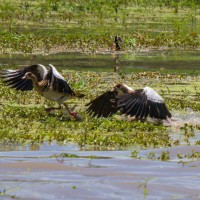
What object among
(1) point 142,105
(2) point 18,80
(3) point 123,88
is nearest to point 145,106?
(1) point 142,105

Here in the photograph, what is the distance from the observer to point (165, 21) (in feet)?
83.3

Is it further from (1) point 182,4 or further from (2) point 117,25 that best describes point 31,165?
(1) point 182,4

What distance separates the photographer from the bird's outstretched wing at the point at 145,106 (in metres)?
9.77

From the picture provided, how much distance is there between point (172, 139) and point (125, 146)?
79 cm

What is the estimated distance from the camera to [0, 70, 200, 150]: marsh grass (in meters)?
8.69

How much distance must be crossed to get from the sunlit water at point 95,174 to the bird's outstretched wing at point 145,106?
338 millimetres

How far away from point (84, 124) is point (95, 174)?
264 centimetres

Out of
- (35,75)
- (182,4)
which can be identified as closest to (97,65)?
(35,75)

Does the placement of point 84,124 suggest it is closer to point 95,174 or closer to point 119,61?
point 95,174

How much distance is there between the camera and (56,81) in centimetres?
998

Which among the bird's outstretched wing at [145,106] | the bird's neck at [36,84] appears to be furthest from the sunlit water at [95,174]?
the bird's neck at [36,84]

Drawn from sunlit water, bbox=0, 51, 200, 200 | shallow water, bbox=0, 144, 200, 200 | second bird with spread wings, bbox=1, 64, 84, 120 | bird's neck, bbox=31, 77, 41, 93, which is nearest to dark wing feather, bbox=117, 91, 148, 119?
sunlit water, bbox=0, 51, 200, 200

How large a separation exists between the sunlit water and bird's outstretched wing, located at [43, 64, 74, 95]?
1584 millimetres

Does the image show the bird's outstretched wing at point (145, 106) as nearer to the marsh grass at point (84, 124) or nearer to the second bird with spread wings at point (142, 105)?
the second bird with spread wings at point (142, 105)
